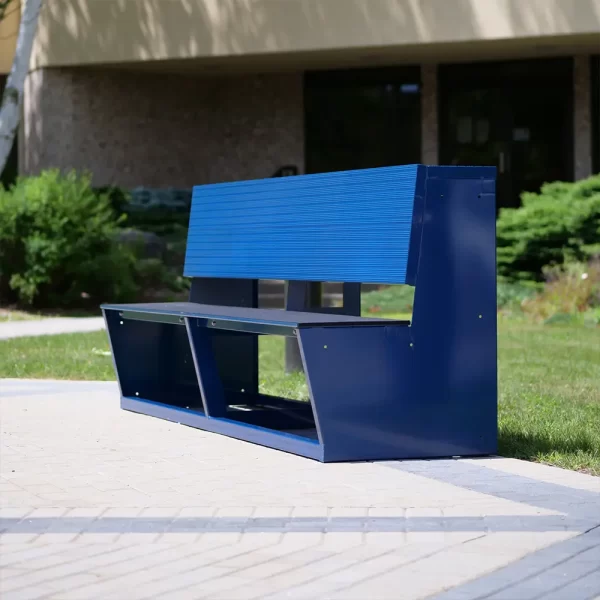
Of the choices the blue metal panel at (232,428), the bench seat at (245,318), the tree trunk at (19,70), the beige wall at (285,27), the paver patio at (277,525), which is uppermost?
the beige wall at (285,27)

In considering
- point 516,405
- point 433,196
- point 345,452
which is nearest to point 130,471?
point 345,452

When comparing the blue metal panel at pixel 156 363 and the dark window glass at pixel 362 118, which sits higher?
the dark window glass at pixel 362 118

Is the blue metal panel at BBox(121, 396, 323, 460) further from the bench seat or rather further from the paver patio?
the bench seat

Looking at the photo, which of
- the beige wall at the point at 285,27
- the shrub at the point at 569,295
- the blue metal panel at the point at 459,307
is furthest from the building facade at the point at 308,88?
the blue metal panel at the point at 459,307

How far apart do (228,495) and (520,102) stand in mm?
19005

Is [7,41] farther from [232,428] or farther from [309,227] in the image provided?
[232,428]

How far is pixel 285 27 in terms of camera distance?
20266 mm

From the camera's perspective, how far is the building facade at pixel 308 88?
19734mm

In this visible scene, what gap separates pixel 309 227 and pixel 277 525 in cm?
262

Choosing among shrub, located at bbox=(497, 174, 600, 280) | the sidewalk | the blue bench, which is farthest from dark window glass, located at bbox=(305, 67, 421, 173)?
the blue bench

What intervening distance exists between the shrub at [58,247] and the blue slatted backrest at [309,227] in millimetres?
8813

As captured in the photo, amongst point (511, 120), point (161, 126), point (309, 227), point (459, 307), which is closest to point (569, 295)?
point (511, 120)

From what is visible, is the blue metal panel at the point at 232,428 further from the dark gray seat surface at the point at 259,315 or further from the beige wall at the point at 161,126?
the beige wall at the point at 161,126

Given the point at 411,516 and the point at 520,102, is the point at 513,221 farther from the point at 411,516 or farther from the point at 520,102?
the point at 411,516
